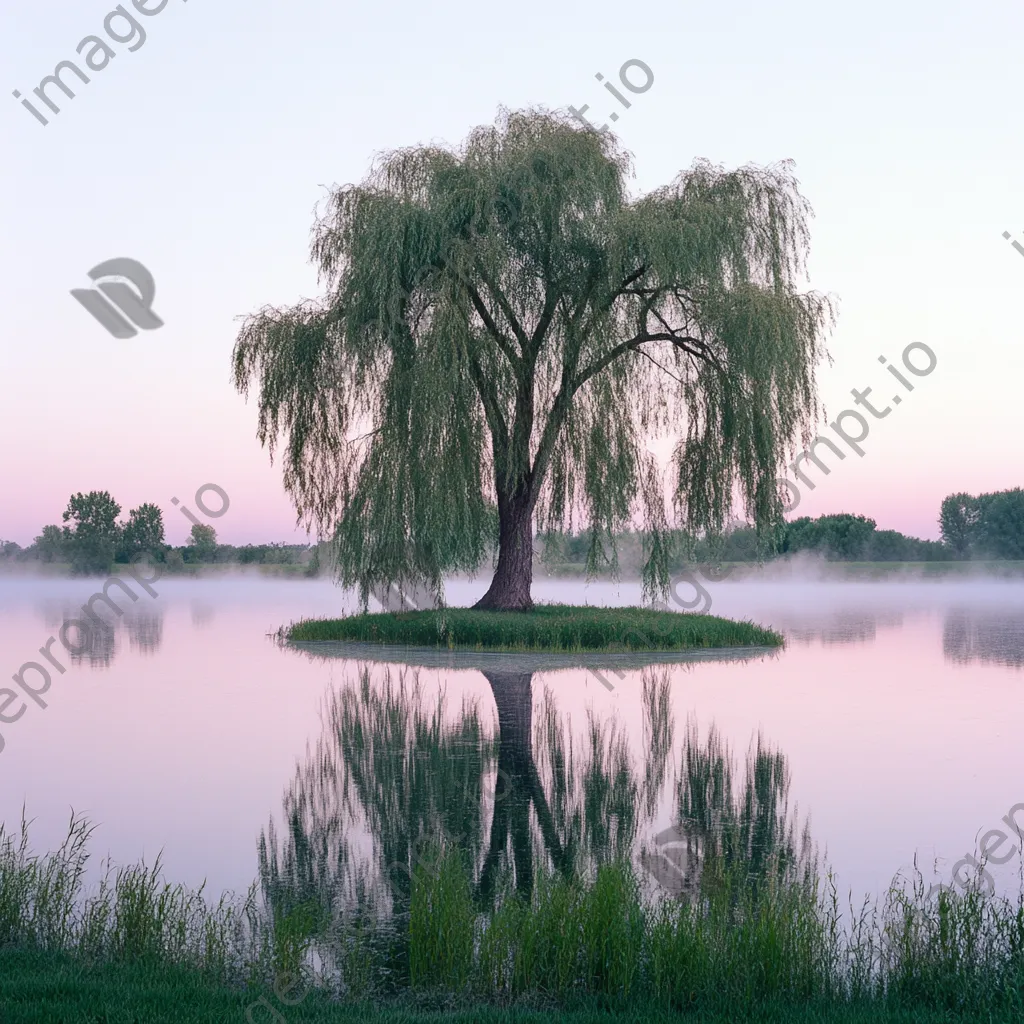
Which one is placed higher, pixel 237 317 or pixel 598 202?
pixel 598 202

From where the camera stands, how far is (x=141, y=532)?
72.5 meters

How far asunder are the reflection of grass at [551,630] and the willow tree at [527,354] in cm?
82

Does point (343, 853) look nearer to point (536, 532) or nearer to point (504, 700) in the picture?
point (504, 700)

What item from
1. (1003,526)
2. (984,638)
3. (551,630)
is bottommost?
(984,638)

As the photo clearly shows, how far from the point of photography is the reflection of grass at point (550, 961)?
14.4ft

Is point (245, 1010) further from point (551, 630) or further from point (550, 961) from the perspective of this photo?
point (551, 630)

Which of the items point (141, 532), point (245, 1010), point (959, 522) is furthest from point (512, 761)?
point (959, 522)

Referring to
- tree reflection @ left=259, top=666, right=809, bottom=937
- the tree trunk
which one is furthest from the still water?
the tree trunk

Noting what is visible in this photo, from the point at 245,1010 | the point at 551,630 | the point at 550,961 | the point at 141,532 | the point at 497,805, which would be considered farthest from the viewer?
the point at 141,532

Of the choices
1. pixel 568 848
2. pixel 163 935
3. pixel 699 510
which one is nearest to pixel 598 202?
pixel 699 510

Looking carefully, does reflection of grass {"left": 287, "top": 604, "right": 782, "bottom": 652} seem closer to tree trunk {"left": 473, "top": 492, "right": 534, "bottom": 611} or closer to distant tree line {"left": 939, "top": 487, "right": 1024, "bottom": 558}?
tree trunk {"left": 473, "top": 492, "right": 534, "bottom": 611}

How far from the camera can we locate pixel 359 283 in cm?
1864

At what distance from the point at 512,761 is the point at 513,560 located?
39.2 feet

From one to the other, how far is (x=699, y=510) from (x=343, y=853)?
14.1 metres
